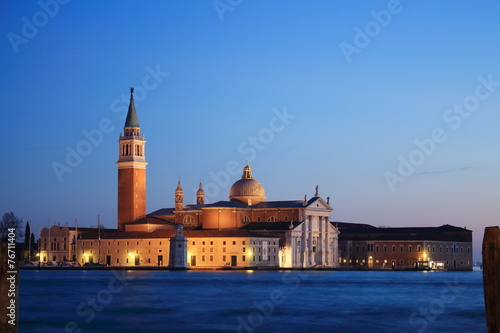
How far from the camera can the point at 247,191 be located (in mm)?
82812

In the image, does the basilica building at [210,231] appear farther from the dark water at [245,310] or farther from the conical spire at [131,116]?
the dark water at [245,310]

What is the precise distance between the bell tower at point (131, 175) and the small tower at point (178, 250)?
7.18 m

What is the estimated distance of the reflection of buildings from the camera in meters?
84.9

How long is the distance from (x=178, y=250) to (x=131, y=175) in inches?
366

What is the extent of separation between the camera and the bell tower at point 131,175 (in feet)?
258

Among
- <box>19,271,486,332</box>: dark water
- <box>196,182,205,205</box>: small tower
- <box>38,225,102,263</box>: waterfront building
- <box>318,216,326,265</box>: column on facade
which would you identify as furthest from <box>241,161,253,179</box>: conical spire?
<box>19,271,486,332</box>: dark water

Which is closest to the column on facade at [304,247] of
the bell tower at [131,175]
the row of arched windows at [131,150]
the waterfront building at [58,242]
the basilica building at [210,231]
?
the basilica building at [210,231]

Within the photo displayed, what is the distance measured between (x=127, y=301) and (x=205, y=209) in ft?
150

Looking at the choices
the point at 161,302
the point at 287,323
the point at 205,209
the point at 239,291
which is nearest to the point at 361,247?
the point at 205,209
